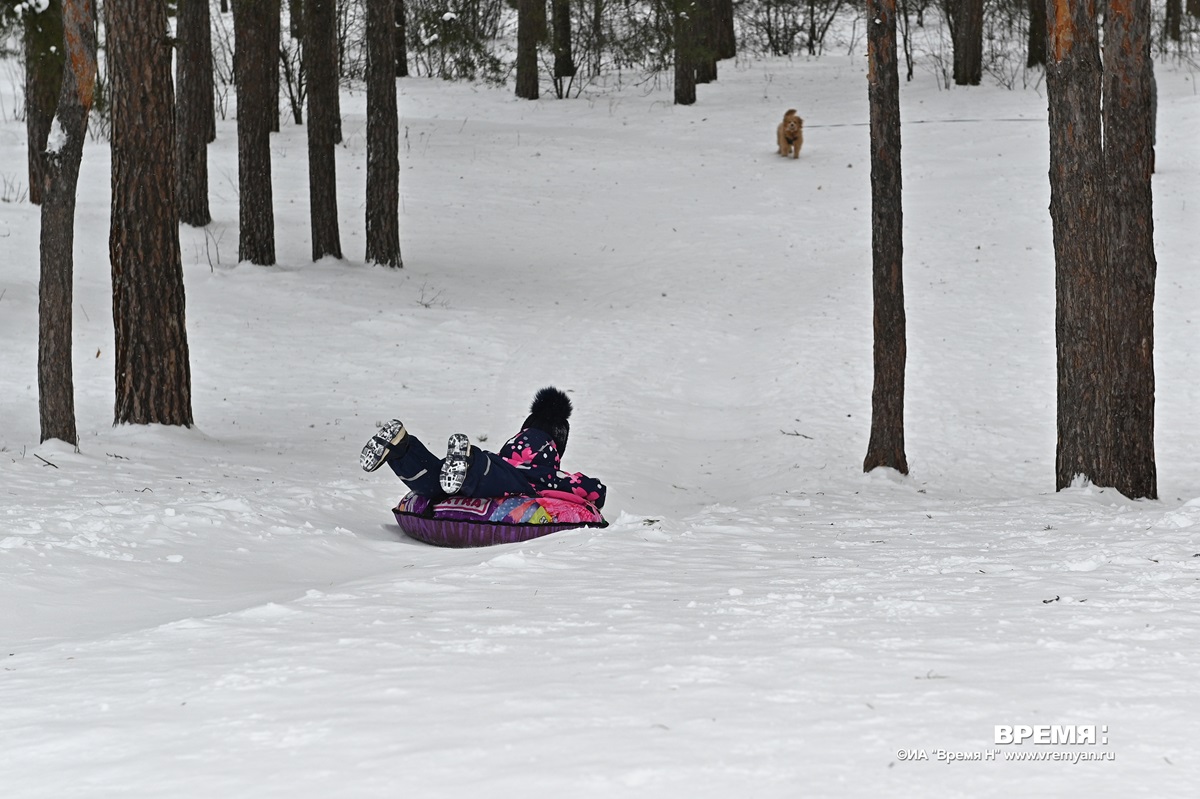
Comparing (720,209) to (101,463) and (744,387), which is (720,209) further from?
(101,463)

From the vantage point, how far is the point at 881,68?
357 inches

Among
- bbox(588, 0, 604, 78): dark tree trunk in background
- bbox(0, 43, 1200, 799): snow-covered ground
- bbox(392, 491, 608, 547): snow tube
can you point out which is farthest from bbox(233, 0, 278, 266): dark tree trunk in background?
bbox(588, 0, 604, 78): dark tree trunk in background

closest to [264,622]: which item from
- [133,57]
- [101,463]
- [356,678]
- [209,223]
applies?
[356,678]

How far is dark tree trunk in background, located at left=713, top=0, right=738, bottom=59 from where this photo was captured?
29438mm

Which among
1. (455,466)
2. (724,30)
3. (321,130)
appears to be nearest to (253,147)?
(321,130)

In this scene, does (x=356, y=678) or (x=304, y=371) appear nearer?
(x=356, y=678)

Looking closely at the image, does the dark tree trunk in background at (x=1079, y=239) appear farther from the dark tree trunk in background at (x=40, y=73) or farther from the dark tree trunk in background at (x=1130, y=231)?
the dark tree trunk in background at (x=40, y=73)

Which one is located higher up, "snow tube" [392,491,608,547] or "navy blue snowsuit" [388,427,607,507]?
"navy blue snowsuit" [388,427,607,507]

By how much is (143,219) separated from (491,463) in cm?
412

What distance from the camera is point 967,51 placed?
85.1 ft

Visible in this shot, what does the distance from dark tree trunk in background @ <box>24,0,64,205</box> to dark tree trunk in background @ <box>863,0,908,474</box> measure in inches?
253

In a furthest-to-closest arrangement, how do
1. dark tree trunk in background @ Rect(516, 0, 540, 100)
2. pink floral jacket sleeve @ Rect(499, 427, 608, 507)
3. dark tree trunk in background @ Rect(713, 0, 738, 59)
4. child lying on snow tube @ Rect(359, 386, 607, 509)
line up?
dark tree trunk in background @ Rect(713, 0, 738, 59)
dark tree trunk in background @ Rect(516, 0, 540, 100)
pink floral jacket sleeve @ Rect(499, 427, 608, 507)
child lying on snow tube @ Rect(359, 386, 607, 509)

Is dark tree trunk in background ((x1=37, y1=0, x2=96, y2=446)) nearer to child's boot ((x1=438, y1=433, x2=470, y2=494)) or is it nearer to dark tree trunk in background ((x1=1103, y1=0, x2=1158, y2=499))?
child's boot ((x1=438, y1=433, x2=470, y2=494))

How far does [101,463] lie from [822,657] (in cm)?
571
